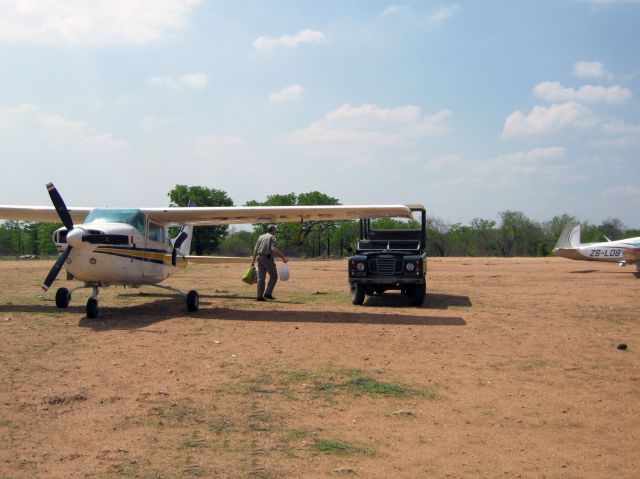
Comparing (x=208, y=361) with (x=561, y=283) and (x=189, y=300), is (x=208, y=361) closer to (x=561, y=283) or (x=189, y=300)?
(x=189, y=300)

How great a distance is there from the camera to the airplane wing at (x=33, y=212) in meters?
15.5

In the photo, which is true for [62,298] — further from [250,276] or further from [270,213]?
[270,213]

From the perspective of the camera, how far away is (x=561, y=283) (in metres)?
21.1

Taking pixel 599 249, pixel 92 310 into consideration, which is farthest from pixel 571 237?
pixel 92 310

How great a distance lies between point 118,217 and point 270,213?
347 centimetres

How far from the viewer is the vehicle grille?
1416cm

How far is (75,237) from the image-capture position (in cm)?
1107

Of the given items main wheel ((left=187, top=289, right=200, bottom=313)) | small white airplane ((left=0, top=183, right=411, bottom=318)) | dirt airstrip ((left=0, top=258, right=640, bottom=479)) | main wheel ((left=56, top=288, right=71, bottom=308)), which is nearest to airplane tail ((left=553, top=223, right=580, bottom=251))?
dirt airstrip ((left=0, top=258, right=640, bottom=479))

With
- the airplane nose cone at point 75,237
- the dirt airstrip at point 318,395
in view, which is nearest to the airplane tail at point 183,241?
the dirt airstrip at point 318,395

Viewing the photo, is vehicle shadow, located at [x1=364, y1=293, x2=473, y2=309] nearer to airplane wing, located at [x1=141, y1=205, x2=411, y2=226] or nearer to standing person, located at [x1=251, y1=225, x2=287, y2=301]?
airplane wing, located at [x1=141, y1=205, x2=411, y2=226]

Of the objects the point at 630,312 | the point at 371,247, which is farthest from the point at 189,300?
the point at 630,312

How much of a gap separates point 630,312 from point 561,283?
820cm

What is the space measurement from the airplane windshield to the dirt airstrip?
194 cm

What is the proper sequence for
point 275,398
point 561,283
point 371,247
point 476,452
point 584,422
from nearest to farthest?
point 476,452 < point 584,422 < point 275,398 < point 371,247 < point 561,283
